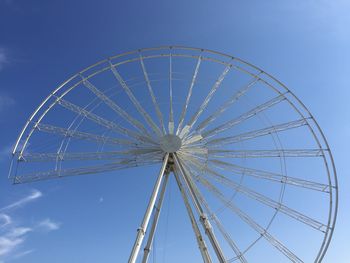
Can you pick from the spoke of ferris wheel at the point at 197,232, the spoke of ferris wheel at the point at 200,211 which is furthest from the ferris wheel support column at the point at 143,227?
the spoke of ferris wheel at the point at 197,232

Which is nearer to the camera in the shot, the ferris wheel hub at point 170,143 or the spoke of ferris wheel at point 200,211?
the spoke of ferris wheel at point 200,211

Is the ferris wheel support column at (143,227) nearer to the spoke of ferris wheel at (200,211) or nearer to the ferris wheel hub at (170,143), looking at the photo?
the spoke of ferris wheel at (200,211)

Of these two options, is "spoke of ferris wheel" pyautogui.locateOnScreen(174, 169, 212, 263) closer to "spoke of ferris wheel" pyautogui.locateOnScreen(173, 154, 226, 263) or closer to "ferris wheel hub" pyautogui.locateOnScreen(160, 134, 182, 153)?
"spoke of ferris wheel" pyautogui.locateOnScreen(173, 154, 226, 263)

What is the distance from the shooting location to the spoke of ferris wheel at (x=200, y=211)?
20561mm

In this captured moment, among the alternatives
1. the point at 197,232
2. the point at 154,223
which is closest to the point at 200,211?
the point at 197,232

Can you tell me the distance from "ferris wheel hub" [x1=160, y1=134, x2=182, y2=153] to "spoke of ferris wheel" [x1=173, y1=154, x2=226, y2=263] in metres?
0.52

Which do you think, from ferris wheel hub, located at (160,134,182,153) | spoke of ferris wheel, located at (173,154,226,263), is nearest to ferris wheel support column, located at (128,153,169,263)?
spoke of ferris wheel, located at (173,154,226,263)

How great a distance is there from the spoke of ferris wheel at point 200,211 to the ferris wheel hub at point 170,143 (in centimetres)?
52

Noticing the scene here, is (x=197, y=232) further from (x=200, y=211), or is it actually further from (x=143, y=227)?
(x=143, y=227)

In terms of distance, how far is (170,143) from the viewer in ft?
78.3

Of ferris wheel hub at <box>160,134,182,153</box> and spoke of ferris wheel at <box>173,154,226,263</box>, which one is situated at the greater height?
ferris wheel hub at <box>160,134,182,153</box>

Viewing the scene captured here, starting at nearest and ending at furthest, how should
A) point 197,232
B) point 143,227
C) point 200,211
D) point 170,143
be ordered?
point 143,227 → point 200,211 → point 197,232 → point 170,143

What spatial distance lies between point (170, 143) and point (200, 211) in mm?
5056

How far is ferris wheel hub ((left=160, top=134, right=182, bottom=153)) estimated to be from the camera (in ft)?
77.8
